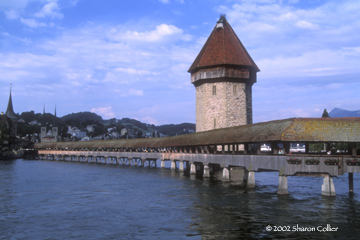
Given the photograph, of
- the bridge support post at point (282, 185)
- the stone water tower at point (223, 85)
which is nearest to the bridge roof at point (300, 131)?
the bridge support post at point (282, 185)

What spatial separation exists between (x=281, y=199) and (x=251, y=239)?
8500 millimetres

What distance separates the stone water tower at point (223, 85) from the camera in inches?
1715

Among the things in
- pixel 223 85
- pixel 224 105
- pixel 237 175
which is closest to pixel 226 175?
pixel 237 175

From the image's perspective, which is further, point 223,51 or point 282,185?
point 223,51

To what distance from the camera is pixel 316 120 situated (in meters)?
21.1

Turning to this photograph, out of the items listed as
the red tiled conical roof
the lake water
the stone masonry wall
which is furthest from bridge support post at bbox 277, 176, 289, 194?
the red tiled conical roof

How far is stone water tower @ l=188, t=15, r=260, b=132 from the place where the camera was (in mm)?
43562

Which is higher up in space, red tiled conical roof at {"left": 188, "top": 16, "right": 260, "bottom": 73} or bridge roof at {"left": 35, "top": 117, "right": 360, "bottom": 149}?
red tiled conical roof at {"left": 188, "top": 16, "right": 260, "bottom": 73}

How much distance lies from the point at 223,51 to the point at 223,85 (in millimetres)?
4556

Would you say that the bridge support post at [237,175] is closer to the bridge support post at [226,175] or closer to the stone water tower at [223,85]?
the bridge support post at [226,175]

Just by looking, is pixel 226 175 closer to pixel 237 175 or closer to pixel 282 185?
pixel 237 175

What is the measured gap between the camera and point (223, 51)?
148ft

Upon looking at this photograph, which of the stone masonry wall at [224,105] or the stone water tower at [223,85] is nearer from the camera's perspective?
the stone masonry wall at [224,105]

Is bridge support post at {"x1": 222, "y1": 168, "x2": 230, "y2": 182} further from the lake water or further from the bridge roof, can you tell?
the lake water
